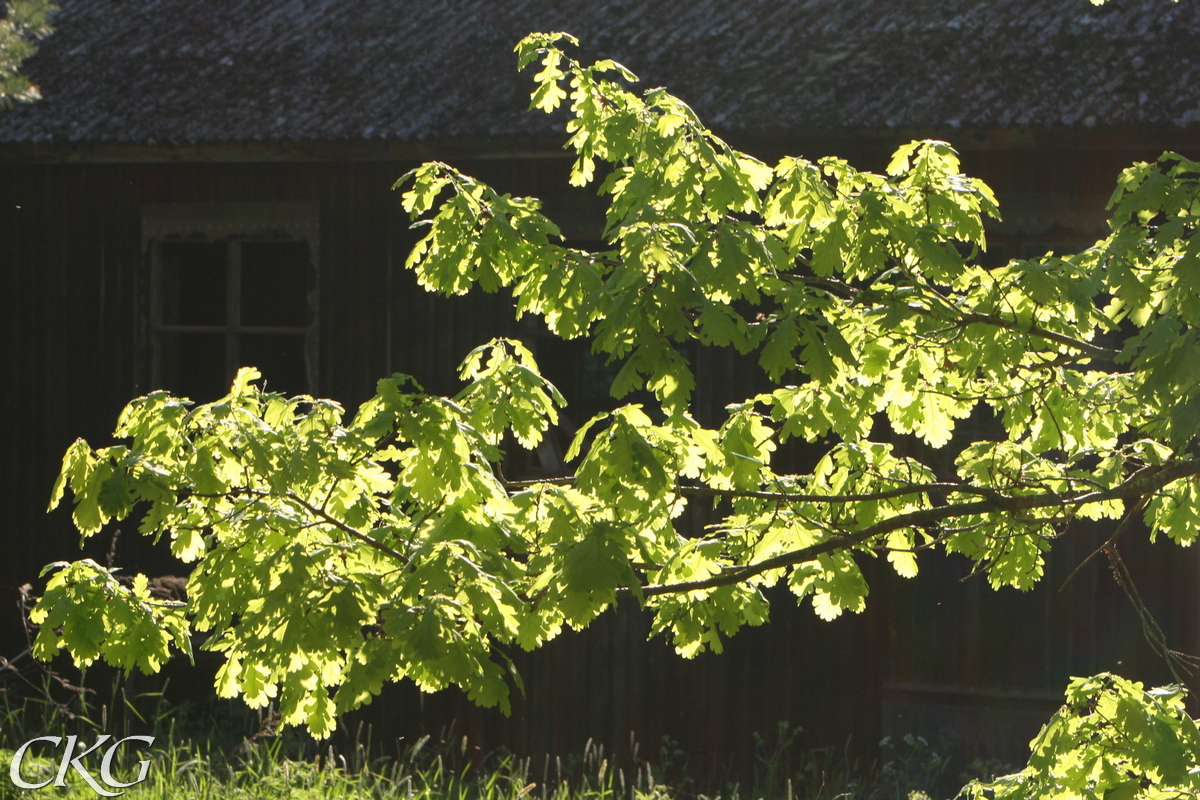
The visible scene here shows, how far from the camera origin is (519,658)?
6965 mm

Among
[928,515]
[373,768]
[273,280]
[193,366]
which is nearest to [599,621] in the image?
[373,768]

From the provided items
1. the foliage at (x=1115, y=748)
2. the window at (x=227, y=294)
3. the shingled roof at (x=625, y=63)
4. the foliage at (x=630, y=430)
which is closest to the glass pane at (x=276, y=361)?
the window at (x=227, y=294)

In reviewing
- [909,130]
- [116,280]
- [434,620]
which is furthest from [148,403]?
[116,280]

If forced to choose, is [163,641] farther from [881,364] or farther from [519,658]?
[519,658]

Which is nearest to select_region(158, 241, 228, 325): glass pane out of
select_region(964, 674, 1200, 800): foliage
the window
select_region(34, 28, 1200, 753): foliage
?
the window

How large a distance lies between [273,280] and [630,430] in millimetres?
7138

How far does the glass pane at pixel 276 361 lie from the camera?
8.16 meters

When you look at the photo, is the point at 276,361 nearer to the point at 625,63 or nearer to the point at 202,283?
the point at 202,283

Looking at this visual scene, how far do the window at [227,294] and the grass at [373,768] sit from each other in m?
1.91

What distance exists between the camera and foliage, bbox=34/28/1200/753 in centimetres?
245

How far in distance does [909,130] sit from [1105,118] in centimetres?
82

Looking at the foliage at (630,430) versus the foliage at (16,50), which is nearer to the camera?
the foliage at (630,430)

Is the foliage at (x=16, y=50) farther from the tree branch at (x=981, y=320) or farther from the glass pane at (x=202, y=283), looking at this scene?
the tree branch at (x=981, y=320)

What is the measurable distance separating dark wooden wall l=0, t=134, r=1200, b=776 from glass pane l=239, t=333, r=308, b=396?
90 cm
